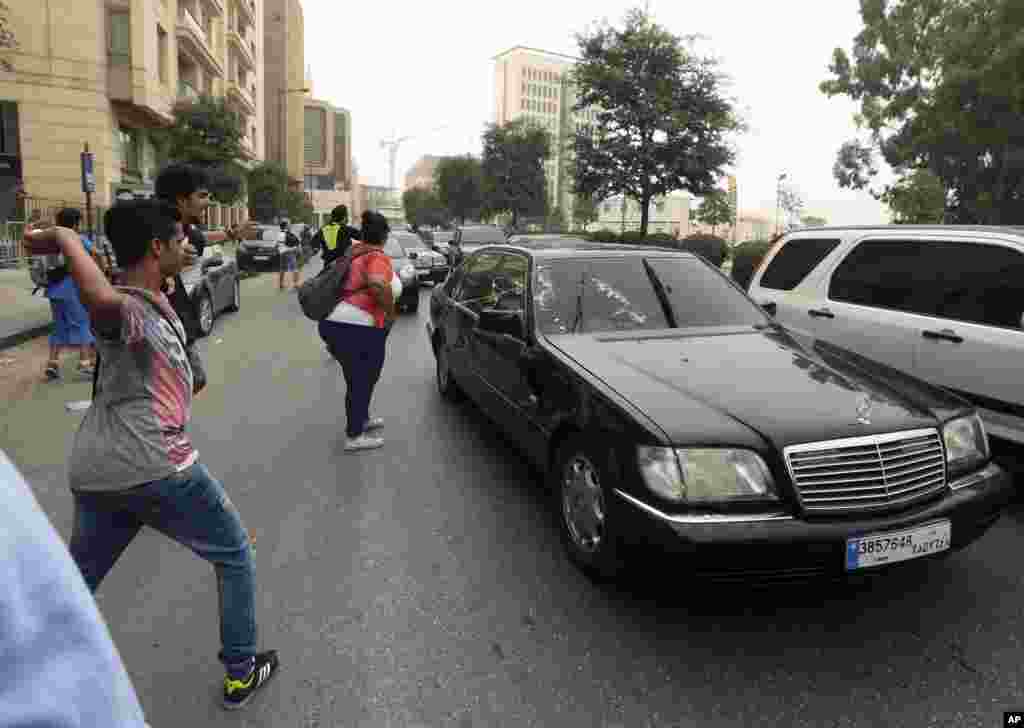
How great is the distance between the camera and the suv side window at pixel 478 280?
5838 millimetres

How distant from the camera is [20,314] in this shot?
1184cm

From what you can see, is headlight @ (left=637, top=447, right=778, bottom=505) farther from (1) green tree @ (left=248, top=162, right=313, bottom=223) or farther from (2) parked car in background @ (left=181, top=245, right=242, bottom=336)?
(1) green tree @ (left=248, top=162, right=313, bottom=223)

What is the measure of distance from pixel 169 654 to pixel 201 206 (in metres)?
1.89

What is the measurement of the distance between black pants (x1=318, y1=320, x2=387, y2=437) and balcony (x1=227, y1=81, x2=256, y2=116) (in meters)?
40.3

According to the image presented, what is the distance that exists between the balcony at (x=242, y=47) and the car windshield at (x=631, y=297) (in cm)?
4885

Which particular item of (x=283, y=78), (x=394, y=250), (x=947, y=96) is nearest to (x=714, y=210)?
(x=947, y=96)

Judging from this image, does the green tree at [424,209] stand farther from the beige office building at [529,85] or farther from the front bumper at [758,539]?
the front bumper at [758,539]

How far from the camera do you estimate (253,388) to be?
768cm

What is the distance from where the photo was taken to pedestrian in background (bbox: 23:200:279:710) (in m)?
2.24

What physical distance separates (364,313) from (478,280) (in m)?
1.22

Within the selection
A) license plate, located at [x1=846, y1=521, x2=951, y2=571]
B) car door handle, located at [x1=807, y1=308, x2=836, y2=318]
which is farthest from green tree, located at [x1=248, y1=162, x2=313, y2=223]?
license plate, located at [x1=846, y1=521, x2=951, y2=571]

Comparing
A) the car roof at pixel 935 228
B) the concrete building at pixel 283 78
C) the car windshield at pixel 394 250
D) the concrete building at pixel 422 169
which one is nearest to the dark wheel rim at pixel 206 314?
the car windshield at pixel 394 250

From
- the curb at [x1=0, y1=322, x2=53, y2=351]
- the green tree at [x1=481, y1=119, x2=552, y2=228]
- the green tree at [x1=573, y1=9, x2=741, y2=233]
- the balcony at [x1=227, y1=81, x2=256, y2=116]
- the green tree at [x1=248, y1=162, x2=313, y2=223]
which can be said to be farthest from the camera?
the green tree at [x1=481, y1=119, x2=552, y2=228]

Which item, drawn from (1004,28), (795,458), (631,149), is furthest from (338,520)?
(631,149)
